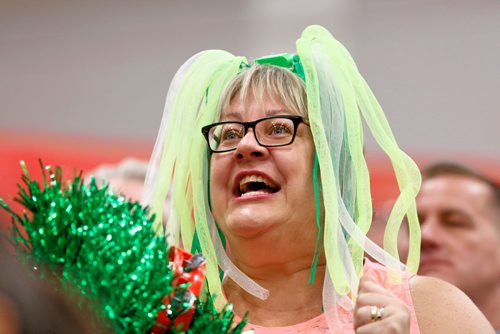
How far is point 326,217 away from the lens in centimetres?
172

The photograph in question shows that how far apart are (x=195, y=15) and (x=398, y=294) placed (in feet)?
11.2

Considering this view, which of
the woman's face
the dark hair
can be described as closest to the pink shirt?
the woman's face

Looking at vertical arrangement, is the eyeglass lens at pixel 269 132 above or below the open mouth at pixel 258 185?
above

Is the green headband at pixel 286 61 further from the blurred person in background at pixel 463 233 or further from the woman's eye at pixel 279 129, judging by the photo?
the blurred person in background at pixel 463 233

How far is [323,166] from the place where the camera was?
1744mm

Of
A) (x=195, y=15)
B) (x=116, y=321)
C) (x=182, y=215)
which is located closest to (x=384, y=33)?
(x=195, y=15)

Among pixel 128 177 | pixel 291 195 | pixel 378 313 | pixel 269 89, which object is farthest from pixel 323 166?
pixel 128 177

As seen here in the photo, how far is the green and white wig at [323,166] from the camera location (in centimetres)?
173

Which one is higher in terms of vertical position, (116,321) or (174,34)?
(116,321)

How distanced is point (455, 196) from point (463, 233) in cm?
12

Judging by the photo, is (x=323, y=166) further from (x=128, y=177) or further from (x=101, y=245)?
(x=128, y=177)

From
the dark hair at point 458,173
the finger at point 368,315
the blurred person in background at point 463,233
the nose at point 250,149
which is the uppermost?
the nose at point 250,149

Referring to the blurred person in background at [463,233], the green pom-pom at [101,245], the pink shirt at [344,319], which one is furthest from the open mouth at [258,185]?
the blurred person in background at [463,233]

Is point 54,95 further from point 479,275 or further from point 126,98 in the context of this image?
point 479,275
